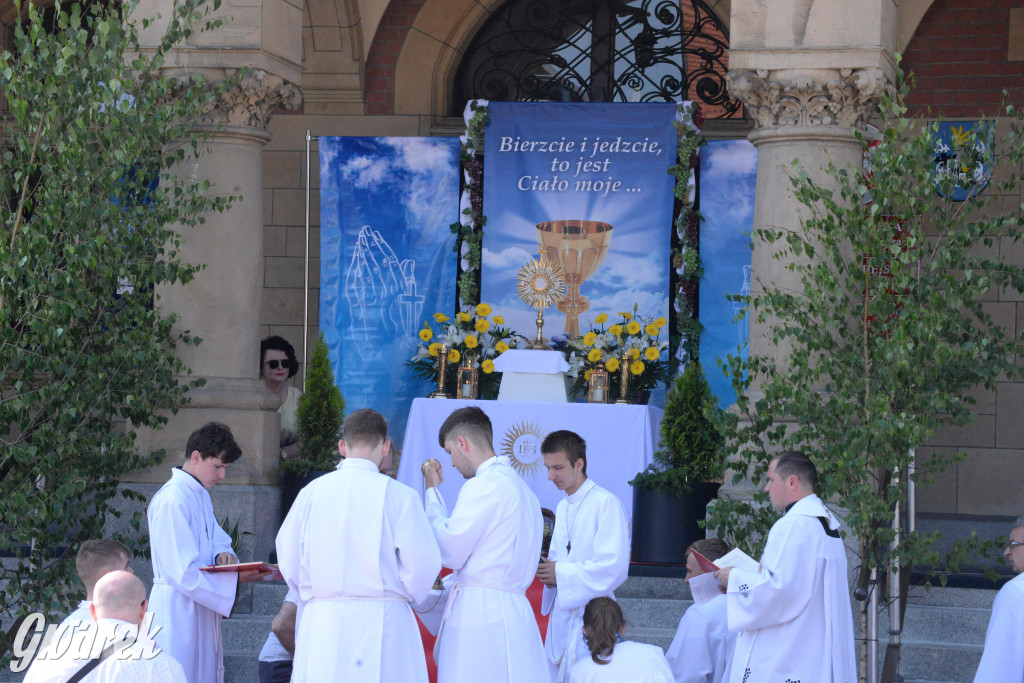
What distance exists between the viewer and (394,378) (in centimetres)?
1065

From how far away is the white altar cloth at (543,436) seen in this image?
350 inches

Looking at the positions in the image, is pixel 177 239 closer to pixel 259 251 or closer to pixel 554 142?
pixel 259 251

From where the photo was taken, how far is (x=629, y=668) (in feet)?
17.6

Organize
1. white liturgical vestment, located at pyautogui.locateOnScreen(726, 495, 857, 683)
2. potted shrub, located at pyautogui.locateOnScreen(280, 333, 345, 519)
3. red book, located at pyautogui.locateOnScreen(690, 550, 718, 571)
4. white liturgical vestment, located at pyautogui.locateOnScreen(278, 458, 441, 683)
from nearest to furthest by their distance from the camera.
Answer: white liturgical vestment, located at pyautogui.locateOnScreen(278, 458, 441, 683) < white liturgical vestment, located at pyautogui.locateOnScreen(726, 495, 857, 683) < red book, located at pyautogui.locateOnScreen(690, 550, 718, 571) < potted shrub, located at pyautogui.locateOnScreen(280, 333, 345, 519)

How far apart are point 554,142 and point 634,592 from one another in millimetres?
4049

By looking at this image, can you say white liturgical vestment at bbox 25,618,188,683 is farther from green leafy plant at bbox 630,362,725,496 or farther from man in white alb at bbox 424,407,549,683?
green leafy plant at bbox 630,362,725,496

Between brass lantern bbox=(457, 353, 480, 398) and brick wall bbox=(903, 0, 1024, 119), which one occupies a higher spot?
brick wall bbox=(903, 0, 1024, 119)

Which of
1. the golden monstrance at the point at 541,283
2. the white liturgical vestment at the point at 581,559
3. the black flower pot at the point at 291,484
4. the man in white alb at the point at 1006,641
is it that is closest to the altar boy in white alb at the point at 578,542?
the white liturgical vestment at the point at 581,559

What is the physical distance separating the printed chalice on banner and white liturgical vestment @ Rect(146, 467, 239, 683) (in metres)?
4.84

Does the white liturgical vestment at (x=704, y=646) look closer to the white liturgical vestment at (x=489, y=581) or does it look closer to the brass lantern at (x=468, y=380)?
the white liturgical vestment at (x=489, y=581)

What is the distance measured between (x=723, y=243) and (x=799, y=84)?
2407 mm

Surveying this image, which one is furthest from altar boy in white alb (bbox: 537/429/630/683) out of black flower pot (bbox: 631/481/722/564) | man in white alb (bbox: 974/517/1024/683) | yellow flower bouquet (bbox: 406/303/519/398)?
yellow flower bouquet (bbox: 406/303/519/398)

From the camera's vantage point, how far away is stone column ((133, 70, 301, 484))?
8781 mm

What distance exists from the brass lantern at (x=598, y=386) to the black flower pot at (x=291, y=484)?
2.02 meters
